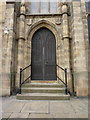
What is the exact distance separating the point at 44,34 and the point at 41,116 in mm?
4860

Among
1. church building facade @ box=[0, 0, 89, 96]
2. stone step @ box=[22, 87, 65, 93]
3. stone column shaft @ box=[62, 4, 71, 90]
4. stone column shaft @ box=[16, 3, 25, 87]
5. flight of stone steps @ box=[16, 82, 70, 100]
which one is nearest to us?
flight of stone steps @ box=[16, 82, 70, 100]

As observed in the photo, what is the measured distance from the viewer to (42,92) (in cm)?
491

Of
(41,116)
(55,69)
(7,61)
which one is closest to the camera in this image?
(41,116)

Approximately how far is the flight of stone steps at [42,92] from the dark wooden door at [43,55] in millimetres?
831

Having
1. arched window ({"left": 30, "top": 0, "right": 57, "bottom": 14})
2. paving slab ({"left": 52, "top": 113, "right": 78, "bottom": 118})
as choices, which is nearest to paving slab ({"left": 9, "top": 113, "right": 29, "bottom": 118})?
paving slab ({"left": 52, "top": 113, "right": 78, "bottom": 118})

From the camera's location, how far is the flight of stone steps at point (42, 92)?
14.3ft

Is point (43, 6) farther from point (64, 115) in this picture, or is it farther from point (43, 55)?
point (64, 115)

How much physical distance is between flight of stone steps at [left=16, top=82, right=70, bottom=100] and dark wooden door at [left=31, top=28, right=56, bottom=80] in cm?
83

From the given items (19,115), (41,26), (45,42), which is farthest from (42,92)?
(41,26)

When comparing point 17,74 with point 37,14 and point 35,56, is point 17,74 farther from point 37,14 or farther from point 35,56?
point 37,14

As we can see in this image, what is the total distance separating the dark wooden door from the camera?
617 centimetres

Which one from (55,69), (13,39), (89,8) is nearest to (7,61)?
(13,39)

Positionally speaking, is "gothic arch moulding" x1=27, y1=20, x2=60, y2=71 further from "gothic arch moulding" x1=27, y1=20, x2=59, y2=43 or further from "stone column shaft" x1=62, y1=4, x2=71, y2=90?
"stone column shaft" x1=62, y1=4, x2=71, y2=90

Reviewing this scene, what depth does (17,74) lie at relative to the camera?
5.67 metres
